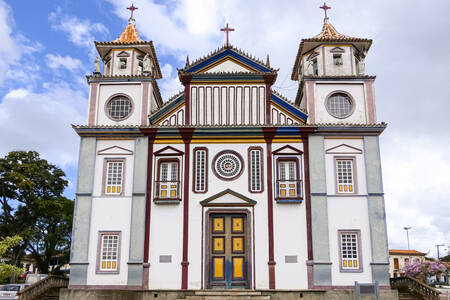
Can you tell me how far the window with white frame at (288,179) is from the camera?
69.0ft

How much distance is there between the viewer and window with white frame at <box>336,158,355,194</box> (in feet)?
69.2

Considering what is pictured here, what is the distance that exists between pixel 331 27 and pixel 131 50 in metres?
11.1

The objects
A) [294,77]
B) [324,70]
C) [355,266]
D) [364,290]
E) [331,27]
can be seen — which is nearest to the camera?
[364,290]

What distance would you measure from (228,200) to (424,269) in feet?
35.9

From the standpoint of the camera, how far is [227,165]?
21.7m

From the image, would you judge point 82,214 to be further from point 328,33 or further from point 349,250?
point 328,33

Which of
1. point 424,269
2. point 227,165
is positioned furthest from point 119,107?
point 424,269

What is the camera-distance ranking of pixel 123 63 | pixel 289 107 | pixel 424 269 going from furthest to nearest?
Result: pixel 123 63 → pixel 424 269 → pixel 289 107

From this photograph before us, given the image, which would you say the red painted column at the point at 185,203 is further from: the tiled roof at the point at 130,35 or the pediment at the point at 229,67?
the tiled roof at the point at 130,35

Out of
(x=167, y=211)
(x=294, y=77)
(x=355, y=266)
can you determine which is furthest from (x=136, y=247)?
(x=294, y=77)

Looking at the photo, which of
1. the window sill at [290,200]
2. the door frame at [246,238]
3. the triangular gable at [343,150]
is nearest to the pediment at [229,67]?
the triangular gable at [343,150]

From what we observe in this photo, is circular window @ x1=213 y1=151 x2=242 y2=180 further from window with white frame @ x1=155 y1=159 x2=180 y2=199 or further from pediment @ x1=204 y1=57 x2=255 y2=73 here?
pediment @ x1=204 y1=57 x2=255 y2=73

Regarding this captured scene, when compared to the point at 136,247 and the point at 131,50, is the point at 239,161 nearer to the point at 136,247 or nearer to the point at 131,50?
the point at 136,247

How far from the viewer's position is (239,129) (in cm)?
2173
